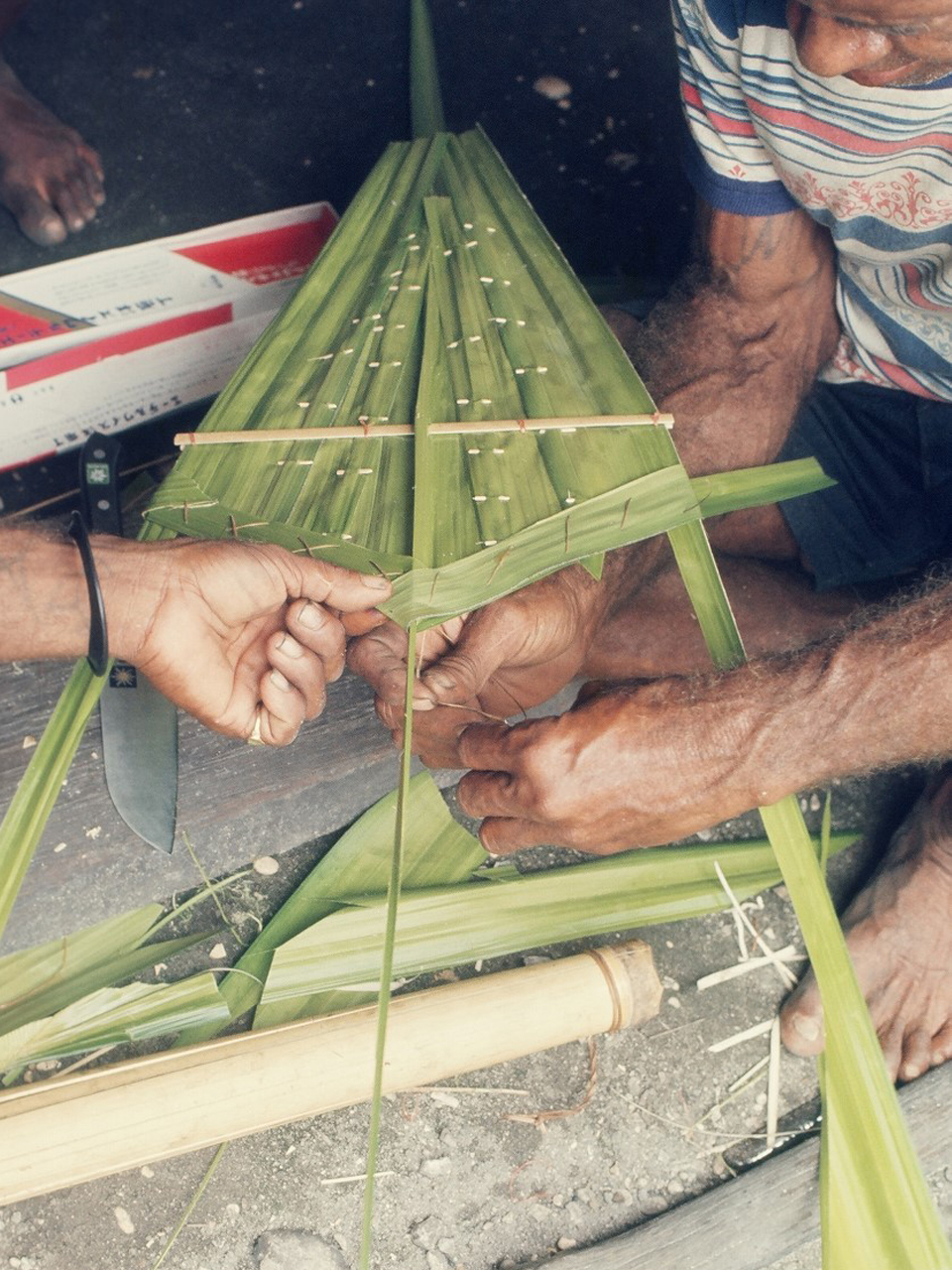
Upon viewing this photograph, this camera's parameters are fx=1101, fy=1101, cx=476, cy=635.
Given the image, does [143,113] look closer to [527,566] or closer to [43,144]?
[43,144]

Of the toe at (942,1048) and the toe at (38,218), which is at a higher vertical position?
the toe at (38,218)

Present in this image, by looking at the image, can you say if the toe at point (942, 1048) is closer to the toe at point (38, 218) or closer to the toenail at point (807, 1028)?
the toenail at point (807, 1028)

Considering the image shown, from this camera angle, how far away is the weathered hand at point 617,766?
3.86 ft

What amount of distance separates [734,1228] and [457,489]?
1.03 m

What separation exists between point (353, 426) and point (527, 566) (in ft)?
0.85

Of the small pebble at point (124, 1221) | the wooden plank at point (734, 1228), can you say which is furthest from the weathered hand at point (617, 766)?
the small pebble at point (124, 1221)

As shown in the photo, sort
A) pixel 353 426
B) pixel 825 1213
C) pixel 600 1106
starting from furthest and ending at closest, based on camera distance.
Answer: pixel 600 1106
pixel 353 426
pixel 825 1213

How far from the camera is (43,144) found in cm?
213

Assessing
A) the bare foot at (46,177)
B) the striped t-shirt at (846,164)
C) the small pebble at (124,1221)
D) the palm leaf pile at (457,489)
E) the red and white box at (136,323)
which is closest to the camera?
the palm leaf pile at (457,489)

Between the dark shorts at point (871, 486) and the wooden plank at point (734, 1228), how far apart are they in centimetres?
81

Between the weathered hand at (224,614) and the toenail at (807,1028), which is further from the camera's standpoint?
the toenail at (807,1028)

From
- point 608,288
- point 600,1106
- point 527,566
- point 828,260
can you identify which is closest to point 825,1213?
point 600,1106

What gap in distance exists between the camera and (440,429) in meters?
1.17

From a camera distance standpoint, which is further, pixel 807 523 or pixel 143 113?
pixel 143 113
